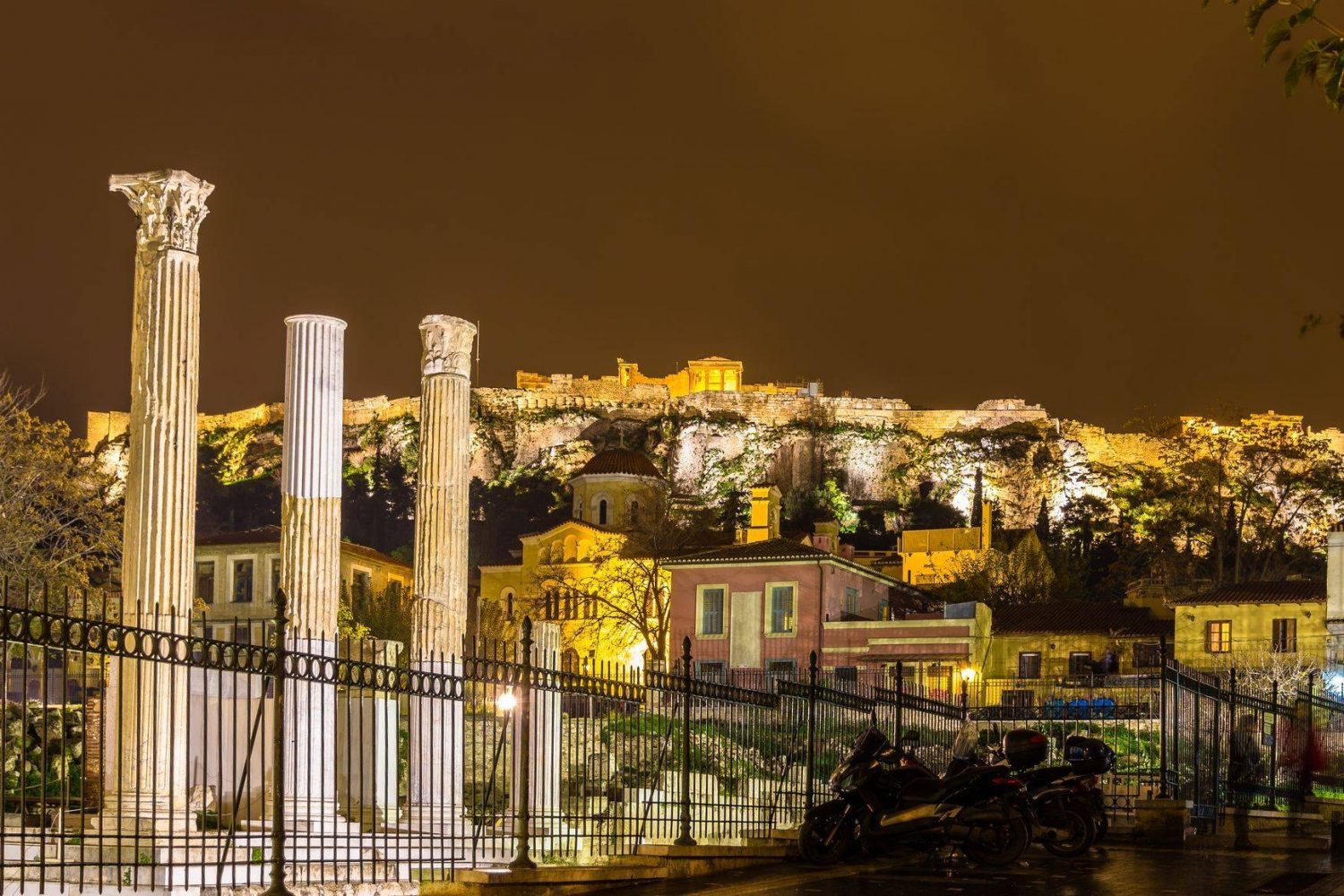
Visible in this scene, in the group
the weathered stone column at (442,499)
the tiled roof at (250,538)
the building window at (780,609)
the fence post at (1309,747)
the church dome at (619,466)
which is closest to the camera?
the weathered stone column at (442,499)

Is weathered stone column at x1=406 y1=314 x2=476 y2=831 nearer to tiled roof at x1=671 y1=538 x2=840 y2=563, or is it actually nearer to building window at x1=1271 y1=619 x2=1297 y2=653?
tiled roof at x1=671 y1=538 x2=840 y2=563

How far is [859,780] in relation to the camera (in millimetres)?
14211

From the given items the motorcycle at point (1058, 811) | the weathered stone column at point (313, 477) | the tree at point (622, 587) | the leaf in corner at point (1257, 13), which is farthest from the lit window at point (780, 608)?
the leaf in corner at point (1257, 13)

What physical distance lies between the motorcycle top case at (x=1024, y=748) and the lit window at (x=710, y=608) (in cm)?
3388

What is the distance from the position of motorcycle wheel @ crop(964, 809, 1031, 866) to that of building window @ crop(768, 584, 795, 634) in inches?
1316

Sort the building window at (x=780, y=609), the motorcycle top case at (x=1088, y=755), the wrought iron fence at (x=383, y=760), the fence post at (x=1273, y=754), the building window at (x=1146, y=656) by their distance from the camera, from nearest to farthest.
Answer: the wrought iron fence at (x=383, y=760)
the motorcycle top case at (x=1088, y=755)
the fence post at (x=1273, y=754)
the building window at (x=1146, y=656)
the building window at (x=780, y=609)

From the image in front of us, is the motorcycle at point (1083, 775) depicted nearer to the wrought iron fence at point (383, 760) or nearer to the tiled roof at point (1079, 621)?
the wrought iron fence at point (383, 760)

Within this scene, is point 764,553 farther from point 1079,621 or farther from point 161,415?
point 161,415

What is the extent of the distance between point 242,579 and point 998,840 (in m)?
46.1

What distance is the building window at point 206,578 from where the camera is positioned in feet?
189

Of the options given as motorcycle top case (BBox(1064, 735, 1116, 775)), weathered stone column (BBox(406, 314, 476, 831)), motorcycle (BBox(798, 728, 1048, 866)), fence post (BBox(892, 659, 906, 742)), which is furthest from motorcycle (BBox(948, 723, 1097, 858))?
weathered stone column (BBox(406, 314, 476, 831))

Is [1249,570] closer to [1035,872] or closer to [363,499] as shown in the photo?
[363,499]

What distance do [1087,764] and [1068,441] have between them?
296 ft

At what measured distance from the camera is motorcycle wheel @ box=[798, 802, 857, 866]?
1416 centimetres
